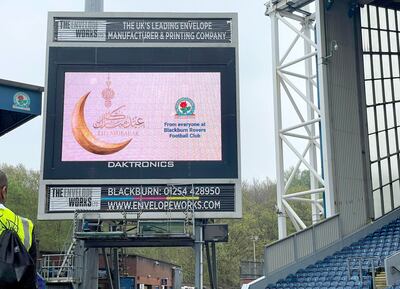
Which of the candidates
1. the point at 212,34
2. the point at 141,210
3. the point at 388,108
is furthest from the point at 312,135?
the point at 141,210

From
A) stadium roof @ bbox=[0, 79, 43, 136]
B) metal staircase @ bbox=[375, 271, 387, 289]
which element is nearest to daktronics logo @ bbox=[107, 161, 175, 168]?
metal staircase @ bbox=[375, 271, 387, 289]

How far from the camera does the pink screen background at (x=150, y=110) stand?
18703 mm

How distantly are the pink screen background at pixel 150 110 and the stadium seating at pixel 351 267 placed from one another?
4.42 m

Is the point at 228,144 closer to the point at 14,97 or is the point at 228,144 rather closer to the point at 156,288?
the point at 14,97

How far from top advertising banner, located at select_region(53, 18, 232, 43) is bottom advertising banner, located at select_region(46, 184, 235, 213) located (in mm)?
4868

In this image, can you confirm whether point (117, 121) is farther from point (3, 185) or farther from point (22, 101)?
point (3, 185)

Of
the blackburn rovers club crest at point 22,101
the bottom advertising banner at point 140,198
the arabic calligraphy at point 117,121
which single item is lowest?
the bottom advertising banner at point 140,198

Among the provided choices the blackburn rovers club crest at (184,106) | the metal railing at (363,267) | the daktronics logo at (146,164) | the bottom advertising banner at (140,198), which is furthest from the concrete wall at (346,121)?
the daktronics logo at (146,164)

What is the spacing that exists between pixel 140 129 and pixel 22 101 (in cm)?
808

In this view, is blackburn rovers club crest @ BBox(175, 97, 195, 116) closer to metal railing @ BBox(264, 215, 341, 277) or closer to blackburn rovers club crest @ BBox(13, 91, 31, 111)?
metal railing @ BBox(264, 215, 341, 277)

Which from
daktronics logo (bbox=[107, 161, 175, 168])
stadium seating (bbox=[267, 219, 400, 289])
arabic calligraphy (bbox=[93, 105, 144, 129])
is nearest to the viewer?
stadium seating (bbox=[267, 219, 400, 289])

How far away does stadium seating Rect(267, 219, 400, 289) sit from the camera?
51.2 feet

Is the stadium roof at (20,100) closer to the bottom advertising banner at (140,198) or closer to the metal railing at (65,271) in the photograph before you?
the bottom advertising banner at (140,198)

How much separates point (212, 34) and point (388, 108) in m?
7.36
